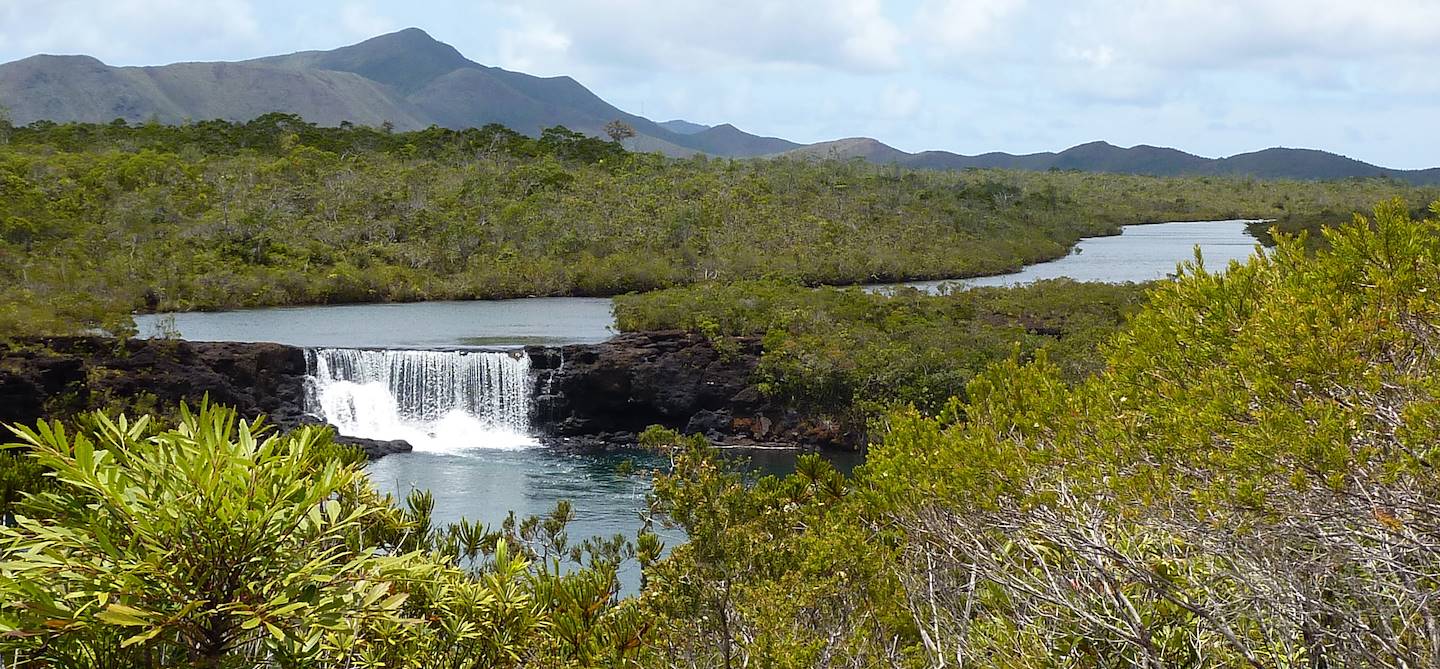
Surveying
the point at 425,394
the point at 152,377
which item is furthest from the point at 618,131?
the point at 152,377

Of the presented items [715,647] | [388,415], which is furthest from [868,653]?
[388,415]

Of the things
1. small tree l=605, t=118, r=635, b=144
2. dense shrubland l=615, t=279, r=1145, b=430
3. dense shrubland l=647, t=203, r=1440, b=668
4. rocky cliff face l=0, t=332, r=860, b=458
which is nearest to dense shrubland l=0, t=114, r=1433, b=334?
rocky cliff face l=0, t=332, r=860, b=458

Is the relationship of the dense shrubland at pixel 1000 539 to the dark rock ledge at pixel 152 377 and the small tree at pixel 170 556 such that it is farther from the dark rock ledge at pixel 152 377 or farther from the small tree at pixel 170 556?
the dark rock ledge at pixel 152 377

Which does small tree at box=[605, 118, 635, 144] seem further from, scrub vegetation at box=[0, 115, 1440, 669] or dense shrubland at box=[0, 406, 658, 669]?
dense shrubland at box=[0, 406, 658, 669]

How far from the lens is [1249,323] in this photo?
17.7 ft

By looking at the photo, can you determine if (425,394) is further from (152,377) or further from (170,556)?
(170,556)

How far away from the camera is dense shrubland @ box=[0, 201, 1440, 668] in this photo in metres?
3.99

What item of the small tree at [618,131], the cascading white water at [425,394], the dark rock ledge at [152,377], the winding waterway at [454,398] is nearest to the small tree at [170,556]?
the winding waterway at [454,398]

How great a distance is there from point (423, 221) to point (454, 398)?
2670cm

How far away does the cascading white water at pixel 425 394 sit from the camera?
28500mm

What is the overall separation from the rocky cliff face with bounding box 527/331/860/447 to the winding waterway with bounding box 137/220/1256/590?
35.1 inches

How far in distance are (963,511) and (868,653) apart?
1.14 m

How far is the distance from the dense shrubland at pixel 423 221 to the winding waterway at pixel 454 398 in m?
3.77

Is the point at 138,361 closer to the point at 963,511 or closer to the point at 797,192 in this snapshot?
the point at 963,511
